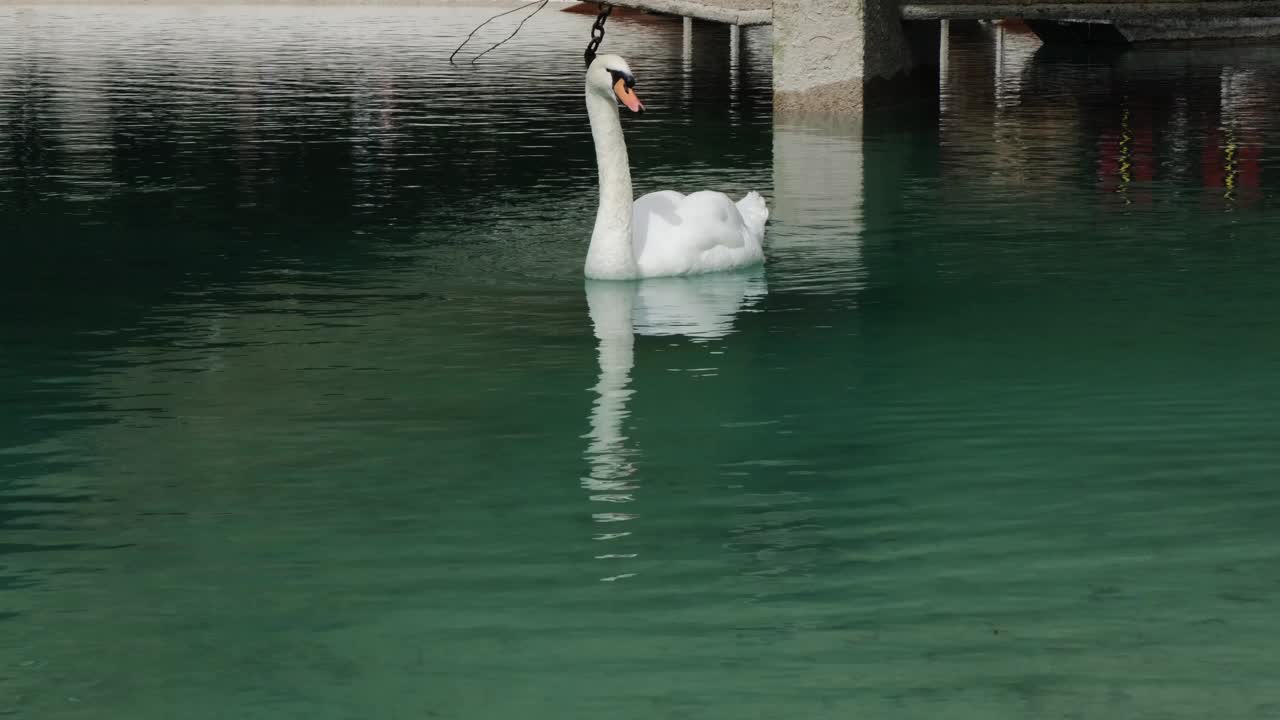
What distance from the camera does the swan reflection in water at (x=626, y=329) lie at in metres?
7.16

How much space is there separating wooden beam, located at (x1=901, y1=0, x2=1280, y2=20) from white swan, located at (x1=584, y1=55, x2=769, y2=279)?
13.0 meters

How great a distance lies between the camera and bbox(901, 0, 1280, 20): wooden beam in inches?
945

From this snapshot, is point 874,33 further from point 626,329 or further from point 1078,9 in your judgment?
point 626,329

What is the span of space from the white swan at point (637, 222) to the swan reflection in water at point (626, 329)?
114 mm

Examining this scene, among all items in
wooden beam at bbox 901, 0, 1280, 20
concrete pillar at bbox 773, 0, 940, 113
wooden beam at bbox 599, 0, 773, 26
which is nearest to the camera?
concrete pillar at bbox 773, 0, 940, 113

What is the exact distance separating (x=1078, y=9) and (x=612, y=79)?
46.9ft

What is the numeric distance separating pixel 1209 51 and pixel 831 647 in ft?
103

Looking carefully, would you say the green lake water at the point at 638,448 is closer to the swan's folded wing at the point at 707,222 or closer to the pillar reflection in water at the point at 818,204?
the pillar reflection in water at the point at 818,204

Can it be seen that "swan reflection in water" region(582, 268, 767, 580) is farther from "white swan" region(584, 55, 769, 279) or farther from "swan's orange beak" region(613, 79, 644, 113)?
"swan's orange beak" region(613, 79, 644, 113)

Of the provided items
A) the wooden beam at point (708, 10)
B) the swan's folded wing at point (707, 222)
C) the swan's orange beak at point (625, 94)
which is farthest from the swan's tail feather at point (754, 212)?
the wooden beam at point (708, 10)

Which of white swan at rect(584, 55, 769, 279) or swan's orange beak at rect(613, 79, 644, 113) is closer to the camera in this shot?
swan's orange beak at rect(613, 79, 644, 113)

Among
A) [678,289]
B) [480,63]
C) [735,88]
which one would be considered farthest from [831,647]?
[480,63]

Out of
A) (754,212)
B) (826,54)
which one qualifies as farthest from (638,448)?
(826,54)

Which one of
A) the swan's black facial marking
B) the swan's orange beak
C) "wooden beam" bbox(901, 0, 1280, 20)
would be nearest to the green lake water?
the swan's orange beak
